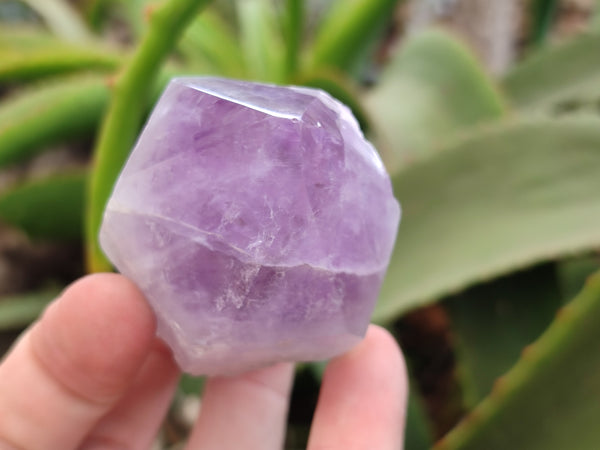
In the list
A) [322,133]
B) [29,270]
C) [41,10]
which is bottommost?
[29,270]

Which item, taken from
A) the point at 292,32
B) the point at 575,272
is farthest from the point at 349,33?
the point at 575,272

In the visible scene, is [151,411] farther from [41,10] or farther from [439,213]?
[41,10]

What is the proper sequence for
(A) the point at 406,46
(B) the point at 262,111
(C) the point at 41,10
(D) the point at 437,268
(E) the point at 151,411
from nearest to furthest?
(B) the point at 262,111, (E) the point at 151,411, (D) the point at 437,268, (A) the point at 406,46, (C) the point at 41,10

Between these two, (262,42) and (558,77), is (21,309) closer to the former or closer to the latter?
(262,42)

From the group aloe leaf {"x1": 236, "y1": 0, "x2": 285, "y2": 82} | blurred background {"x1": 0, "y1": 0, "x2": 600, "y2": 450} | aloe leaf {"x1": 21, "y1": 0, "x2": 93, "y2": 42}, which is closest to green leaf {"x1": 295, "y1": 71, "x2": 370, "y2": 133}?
blurred background {"x1": 0, "y1": 0, "x2": 600, "y2": 450}

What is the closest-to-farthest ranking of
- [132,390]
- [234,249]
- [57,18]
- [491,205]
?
[234,249]
[132,390]
[491,205]
[57,18]

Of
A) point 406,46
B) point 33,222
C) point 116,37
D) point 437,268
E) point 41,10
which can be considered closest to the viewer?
point 437,268

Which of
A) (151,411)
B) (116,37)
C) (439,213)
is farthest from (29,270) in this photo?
(116,37)

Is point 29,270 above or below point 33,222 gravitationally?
below
